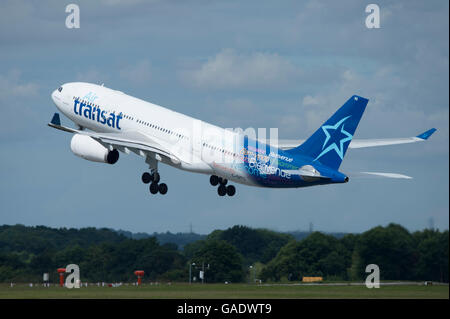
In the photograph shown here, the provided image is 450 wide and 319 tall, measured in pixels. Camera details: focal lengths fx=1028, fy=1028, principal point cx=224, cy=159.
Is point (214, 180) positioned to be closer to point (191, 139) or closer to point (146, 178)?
point (191, 139)

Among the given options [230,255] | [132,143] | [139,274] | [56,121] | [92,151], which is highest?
[56,121]

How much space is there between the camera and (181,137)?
84.9m

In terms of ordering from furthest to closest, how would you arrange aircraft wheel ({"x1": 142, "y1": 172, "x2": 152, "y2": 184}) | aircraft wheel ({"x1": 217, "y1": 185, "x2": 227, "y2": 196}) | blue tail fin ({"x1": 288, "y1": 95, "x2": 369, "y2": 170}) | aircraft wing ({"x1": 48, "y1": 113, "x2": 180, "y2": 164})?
aircraft wheel ({"x1": 142, "y1": 172, "x2": 152, "y2": 184}) < aircraft wheel ({"x1": 217, "y1": 185, "x2": 227, "y2": 196}) < aircraft wing ({"x1": 48, "y1": 113, "x2": 180, "y2": 164}) < blue tail fin ({"x1": 288, "y1": 95, "x2": 369, "y2": 170})

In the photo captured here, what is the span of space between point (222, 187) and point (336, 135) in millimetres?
14874

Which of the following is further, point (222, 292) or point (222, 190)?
point (222, 190)

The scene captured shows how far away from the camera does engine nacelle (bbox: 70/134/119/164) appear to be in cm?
8794

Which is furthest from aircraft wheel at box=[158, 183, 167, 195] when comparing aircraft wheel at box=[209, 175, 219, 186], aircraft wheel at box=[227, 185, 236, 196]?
aircraft wheel at box=[227, 185, 236, 196]

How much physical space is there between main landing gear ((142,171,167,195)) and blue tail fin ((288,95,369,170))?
16.1 meters

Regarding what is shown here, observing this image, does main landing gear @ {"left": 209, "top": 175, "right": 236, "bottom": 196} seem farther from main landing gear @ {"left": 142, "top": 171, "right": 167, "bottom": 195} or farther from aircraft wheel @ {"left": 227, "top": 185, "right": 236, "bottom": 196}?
main landing gear @ {"left": 142, "top": 171, "right": 167, "bottom": 195}

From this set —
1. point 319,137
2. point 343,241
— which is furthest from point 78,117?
point 343,241

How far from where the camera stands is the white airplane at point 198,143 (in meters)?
76.7

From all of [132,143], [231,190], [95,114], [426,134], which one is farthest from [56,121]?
[426,134]

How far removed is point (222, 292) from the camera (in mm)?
86438

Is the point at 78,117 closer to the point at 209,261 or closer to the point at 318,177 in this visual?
the point at 209,261
